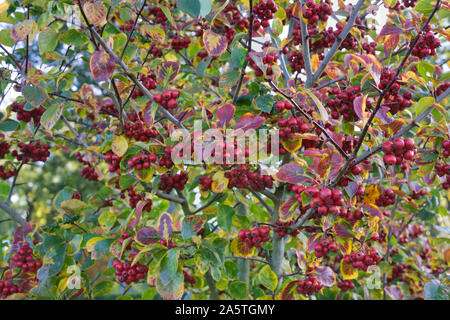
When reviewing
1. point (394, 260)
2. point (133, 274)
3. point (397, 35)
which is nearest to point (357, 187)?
point (397, 35)

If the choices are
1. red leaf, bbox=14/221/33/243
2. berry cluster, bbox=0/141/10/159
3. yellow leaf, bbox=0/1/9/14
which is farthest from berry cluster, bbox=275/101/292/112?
berry cluster, bbox=0/141/10/159

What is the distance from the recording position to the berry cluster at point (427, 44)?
1.85m

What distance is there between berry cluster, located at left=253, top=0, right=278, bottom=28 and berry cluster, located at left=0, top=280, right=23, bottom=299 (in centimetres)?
221

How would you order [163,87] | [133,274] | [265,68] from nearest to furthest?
[265,68] < [163,87] < [133,274]

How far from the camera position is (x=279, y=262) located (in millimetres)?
2340

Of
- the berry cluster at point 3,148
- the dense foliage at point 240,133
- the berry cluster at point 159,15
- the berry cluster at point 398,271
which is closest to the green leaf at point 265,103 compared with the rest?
the dense foliage at point 240,133

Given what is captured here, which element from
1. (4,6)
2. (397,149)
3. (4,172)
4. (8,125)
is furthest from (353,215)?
(4,172)

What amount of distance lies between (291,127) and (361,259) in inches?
28.1

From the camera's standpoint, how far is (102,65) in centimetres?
159

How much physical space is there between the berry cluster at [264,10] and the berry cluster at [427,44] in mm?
780

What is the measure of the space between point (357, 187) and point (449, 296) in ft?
3.40

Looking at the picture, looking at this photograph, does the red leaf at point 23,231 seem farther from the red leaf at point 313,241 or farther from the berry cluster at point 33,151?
the red leaf at point 313,241

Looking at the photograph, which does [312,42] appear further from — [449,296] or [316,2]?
[449,296]

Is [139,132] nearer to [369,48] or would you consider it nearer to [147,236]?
[147,236]
